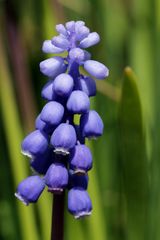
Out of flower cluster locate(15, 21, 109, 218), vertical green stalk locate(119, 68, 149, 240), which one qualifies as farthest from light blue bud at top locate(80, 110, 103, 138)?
vertical green stalk locate(119, 68, 149, 240)

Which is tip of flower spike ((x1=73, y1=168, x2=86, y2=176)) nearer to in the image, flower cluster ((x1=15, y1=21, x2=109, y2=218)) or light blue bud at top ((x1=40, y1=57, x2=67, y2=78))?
flower cluster ((x1=15, y1=21, x2=109, y2=218))

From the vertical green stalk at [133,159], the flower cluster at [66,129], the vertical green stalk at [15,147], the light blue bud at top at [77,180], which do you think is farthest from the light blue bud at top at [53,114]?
the vertical green stalk at [15,147]

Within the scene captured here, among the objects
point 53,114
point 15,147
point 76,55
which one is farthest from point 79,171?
point 15,147

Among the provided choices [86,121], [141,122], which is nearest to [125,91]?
[141,122]

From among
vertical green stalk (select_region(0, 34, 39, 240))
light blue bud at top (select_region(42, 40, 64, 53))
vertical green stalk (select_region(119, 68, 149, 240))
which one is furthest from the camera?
vertical green stalk (select_region(0, 34, 39, 240))

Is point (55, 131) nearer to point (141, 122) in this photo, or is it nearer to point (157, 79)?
point (141, 122)

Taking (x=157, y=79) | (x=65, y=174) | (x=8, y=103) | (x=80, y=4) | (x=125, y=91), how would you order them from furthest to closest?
(x=80, y=4), (x=8, y=103), (x=157, y=79), (x=125, y=91), (x=65, y=174)
